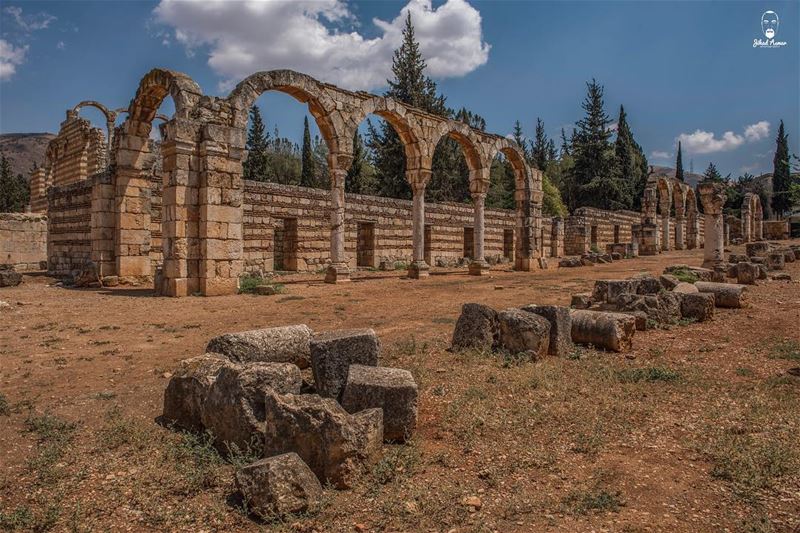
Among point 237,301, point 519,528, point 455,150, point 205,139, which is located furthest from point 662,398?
point 455,150

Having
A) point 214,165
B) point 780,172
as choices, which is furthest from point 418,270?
point 780,172

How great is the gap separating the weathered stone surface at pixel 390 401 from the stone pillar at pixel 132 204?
12269 mm

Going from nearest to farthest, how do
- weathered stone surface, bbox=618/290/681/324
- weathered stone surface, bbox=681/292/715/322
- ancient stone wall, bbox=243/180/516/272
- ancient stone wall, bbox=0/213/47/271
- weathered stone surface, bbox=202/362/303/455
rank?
weathered stone surface, bbox=202/362/303/455, weathered stone surface, bbox=618/290/681/324, weathered stone surface, bbox=681/292/715/322, ancient stone wall, bbox=243/180/516/272, ancient stone wall, bbox=0/213/47/271

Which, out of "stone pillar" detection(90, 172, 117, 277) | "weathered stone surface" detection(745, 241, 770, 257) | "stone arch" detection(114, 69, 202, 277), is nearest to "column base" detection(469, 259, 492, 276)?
"stone arch" detection(114, 69, 202, 277)

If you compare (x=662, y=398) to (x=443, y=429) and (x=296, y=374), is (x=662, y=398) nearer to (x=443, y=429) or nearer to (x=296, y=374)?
(x=443, y=429)

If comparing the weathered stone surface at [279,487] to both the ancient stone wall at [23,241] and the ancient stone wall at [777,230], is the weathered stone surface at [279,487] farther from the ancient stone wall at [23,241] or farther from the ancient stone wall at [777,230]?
the ancient stone wall at [777,230]

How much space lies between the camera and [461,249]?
84.0 feet

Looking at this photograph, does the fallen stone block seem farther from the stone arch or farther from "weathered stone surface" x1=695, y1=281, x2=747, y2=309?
the stone arch

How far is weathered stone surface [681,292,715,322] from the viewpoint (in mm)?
8195

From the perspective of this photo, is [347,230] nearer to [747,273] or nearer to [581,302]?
[581,302]

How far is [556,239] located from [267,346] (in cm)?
2826

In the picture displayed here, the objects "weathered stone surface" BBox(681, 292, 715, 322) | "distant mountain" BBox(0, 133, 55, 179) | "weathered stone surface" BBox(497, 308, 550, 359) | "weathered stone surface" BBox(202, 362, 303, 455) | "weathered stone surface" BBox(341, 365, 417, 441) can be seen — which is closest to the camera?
"weathered stone surface" BBox(202, 362, 303, 455)

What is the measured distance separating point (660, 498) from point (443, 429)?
158 centimetres

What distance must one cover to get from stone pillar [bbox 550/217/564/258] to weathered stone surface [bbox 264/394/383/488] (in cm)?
2898
